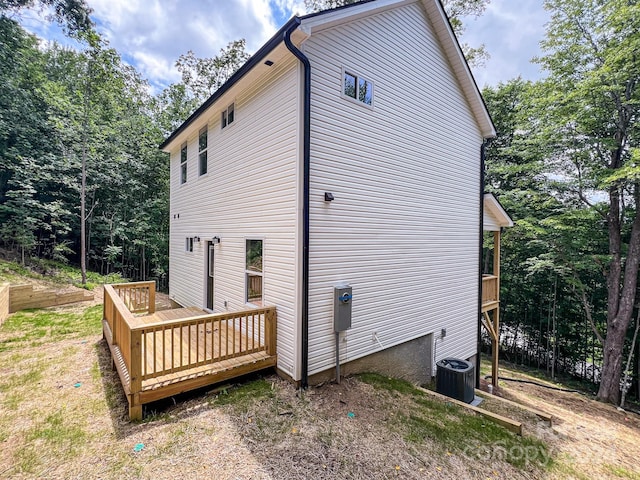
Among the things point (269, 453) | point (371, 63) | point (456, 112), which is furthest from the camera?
point (456, 112)

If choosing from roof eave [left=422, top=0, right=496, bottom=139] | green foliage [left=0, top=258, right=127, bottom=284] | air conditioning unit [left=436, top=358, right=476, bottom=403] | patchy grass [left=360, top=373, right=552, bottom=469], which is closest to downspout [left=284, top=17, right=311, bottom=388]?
patchy grass [left=360, top=373, right=552, bottom=469]

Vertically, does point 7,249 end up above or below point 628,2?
below

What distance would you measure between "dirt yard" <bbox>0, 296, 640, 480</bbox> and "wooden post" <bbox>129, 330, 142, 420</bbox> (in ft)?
0.54

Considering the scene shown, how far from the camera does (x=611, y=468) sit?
15.0 feet

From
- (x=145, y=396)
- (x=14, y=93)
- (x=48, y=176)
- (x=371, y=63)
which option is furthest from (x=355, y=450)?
(x=14, y=93)

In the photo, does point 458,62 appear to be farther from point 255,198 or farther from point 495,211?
point 255,198

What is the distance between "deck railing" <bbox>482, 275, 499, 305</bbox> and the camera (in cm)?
995

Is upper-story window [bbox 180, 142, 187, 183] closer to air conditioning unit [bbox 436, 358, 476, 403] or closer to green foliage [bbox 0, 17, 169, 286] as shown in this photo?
green foliage [bbox 0, 17, 169, 286]

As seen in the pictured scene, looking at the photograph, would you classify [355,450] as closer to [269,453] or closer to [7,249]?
[269,453]

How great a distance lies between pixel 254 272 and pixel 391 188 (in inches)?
133

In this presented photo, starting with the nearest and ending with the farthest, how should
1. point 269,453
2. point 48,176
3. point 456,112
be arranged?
point 269,453 < point 456,112 < point 48,176

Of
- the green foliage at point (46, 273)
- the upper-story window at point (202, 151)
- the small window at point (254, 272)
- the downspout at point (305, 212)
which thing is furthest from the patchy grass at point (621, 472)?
the green foliage at point (46, 273)

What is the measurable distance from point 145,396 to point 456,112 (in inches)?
365

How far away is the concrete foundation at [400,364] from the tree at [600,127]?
25.8 feet
